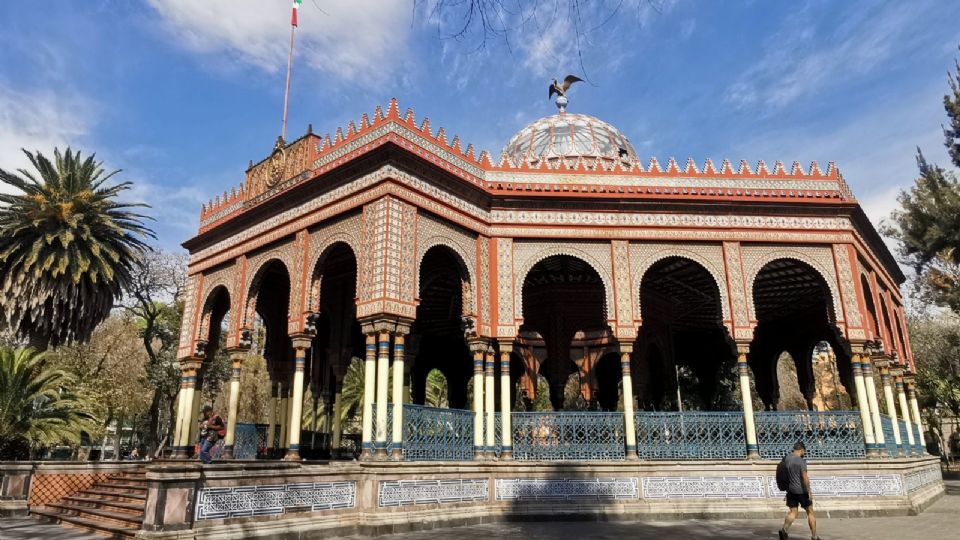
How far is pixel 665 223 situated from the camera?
13516 millimetres

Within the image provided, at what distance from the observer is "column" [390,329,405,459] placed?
1043 centimetres

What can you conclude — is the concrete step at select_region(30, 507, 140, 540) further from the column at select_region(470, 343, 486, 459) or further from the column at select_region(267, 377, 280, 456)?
the column at select_region(470, 343, 486, 459)

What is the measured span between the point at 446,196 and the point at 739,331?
678 centimetres

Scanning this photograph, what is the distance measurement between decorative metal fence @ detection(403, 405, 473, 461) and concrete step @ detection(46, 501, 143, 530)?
416 centimetres

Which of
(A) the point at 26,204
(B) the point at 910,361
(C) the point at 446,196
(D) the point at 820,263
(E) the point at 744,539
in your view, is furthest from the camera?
(A) the point at 26,204

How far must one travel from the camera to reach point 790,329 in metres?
20.8

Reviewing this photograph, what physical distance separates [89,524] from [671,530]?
29.5 feet

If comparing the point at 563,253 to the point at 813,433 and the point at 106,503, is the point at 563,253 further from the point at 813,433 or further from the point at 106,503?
the point at 106,503

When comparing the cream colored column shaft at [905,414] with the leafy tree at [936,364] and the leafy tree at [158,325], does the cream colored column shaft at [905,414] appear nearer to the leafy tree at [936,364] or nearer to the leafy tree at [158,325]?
the leafy tree at [936,364]

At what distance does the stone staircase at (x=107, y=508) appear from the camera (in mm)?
8742

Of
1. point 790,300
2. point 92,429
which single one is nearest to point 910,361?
point 790,300

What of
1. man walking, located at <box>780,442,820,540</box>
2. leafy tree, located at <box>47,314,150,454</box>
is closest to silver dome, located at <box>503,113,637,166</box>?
man walking, located at <box>780,442,820,540</box>

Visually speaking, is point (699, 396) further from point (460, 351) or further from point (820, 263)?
point (820, 263)

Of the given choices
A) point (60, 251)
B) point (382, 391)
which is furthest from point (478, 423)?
point (60, 251)
